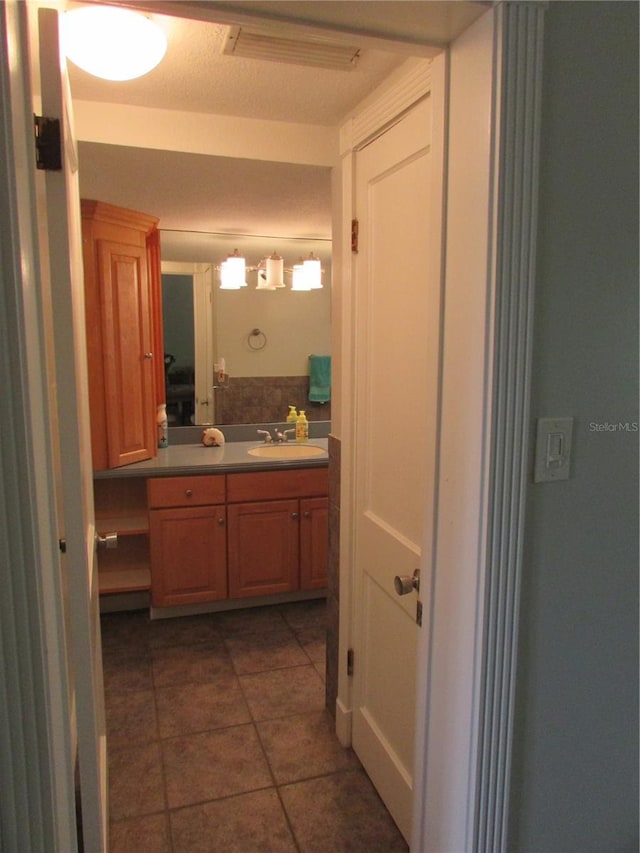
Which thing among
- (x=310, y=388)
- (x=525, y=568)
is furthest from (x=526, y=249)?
(x=310, y=388)

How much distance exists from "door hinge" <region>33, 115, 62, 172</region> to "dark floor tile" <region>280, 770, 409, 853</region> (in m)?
1.86

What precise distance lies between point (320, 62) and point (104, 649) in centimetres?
261

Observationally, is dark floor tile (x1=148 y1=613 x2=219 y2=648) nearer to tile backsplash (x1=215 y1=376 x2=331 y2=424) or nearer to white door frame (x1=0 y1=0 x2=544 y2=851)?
tile backsplash (x1=215 y1=376 x2=331 y2=424)

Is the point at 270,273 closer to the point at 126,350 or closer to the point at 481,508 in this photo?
the point at 126,350

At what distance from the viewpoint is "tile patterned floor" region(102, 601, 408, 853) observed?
1.74 m

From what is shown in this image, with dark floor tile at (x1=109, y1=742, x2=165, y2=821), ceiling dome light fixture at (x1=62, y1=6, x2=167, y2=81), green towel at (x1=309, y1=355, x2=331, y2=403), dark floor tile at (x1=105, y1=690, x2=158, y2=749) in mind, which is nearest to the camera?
ceiling dome light fixture at (x1=62, y1=6, x2=167, y2=81)

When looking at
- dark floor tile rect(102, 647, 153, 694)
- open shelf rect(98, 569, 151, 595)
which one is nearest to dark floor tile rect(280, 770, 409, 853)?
dark floor tile rect(102, 647, 153, 694)

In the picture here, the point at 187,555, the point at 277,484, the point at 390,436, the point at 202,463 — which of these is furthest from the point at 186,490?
the point at 390,436

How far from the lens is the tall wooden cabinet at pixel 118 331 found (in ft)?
8.58

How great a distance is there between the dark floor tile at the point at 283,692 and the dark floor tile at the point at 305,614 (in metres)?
0.40

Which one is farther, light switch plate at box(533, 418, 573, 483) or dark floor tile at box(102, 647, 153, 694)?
dark floor tile at box(102, 647, 153, 694)

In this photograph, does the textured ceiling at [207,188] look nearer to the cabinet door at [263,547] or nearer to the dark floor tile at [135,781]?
the cabinet door at [263,547]

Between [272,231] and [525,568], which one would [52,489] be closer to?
[525,568]

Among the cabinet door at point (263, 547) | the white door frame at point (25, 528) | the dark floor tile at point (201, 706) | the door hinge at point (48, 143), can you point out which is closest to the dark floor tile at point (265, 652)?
the dark floor tile at point (201, 706)
